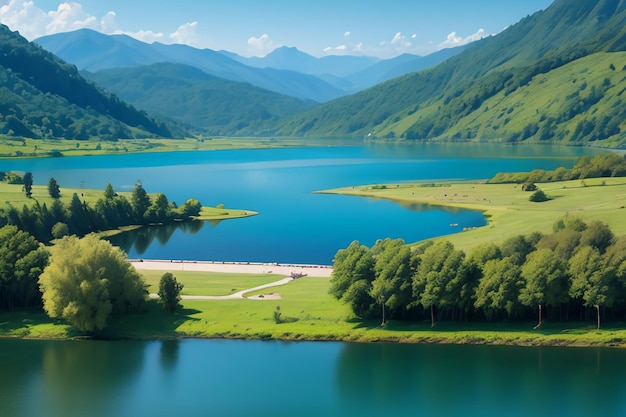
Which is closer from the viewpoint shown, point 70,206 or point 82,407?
point 82,407

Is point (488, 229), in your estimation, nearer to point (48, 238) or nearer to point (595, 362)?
point (595, 362)

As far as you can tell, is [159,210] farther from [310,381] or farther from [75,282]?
[310,381]

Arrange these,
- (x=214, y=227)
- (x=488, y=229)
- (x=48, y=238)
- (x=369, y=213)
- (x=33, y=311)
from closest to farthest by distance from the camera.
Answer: (x=33, y=311) < (x=488, y=229) < (x=48, y=238) < (x=214, y=227) < (x=369, y=213)

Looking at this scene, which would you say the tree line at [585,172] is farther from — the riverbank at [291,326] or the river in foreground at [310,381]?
the river in foreground at [310,381]

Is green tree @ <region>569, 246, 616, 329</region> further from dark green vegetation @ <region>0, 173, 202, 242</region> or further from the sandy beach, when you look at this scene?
dark green vegetation @ <region>0, 173, 202, 242</region>

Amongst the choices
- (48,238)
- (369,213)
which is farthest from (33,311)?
(369,213)

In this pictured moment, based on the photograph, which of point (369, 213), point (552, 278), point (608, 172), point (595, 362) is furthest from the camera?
point (608, 172)

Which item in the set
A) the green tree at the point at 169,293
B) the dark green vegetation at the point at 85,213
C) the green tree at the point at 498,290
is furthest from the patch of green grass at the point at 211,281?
the dark green vegetation at the point at 85,213

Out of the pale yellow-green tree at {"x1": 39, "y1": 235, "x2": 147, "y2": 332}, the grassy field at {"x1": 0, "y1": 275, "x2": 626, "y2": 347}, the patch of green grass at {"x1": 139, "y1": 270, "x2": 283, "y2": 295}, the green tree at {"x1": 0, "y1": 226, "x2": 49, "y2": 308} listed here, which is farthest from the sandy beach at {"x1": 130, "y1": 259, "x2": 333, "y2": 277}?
the pale yellow-green tree at {"x1": 39, "y1": 235, "x2": 147, "y2": 332}
